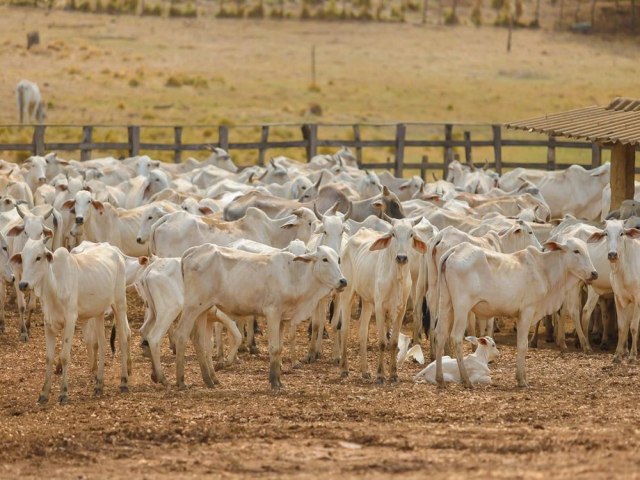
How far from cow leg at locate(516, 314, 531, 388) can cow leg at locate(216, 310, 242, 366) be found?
298cm

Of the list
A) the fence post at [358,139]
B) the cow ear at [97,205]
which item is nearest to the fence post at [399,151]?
the fence post at [358,139]

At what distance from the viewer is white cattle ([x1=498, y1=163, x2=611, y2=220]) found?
24.7 m

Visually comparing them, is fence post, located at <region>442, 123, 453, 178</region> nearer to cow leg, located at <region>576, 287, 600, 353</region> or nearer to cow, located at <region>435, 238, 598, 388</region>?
cow leg, located at <region>576, 287, 600, 353</region>

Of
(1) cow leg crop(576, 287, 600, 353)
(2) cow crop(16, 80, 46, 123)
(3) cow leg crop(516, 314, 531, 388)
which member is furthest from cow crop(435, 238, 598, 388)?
(2) cow crop(16, 80, 46, 123)

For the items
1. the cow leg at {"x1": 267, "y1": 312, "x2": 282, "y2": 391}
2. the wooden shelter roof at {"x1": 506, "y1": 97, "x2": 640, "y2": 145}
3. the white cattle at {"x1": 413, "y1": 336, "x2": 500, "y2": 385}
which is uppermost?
the wooden shelter roof at {"x1": 506, "y1": 97, "x2": 640, "y2": 145}

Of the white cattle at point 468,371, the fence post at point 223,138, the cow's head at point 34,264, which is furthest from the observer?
the fence post at point 223,138

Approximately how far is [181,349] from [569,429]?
4100 mm

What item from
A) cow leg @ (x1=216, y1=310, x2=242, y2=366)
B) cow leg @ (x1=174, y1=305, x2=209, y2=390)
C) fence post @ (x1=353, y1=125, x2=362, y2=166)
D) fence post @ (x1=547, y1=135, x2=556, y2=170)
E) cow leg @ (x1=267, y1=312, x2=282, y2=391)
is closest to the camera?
cow leg @ (x1=267, y1=312, x2=282, y2=391)

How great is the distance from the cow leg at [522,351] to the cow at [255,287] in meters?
1.89

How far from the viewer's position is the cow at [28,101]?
38719 mm

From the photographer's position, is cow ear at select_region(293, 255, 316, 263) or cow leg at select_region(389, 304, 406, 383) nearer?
cow ear at select_region(293, 255, 316, 263)

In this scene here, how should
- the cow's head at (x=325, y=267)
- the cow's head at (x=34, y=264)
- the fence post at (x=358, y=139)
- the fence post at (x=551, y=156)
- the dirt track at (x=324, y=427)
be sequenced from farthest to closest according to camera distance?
the fence post at (x=358, y=139) → the fence post at (x=551, y=156) → the cow's head at (x=325, y=267) → the cow's head at (x=34, y=264) → the dirt track at (x=324, y=427)

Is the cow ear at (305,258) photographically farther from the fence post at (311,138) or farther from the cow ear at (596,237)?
the fence post at (311,138)

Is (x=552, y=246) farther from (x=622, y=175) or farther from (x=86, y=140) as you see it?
(x=86, y=140)
